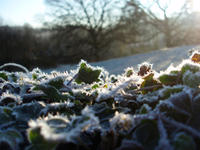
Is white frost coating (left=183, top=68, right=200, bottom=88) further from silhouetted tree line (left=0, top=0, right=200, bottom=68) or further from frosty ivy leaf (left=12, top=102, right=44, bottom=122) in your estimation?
silhouetted tree line (left=0, top=0, right=200, bottom=68)

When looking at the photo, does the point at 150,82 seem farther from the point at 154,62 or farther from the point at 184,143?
the point at 154,62

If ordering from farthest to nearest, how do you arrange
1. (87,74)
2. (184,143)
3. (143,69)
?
1. (143,69)
2. (87,74)
3. (184,143)

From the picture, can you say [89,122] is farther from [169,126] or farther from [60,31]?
[60,31]

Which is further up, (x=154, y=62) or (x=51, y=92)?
(x=51, y=92)

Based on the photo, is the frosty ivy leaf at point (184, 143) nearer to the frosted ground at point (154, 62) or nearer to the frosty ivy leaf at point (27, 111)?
the frosty ivy leaf at point (27, 111)

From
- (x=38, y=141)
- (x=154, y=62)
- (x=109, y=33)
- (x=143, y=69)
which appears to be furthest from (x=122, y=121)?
(x=109, y=33)

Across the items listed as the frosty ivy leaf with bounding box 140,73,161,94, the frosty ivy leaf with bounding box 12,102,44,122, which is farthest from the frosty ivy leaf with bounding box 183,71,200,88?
the frosty ivy leaf with bounding box 12,102,44,122

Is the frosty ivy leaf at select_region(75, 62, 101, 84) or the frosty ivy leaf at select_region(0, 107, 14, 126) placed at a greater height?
the frosty ivy leaf at select_region(75, 62, 101, 84)
